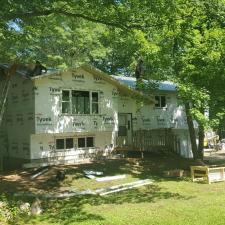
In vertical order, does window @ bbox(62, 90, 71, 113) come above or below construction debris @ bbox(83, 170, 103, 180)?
above

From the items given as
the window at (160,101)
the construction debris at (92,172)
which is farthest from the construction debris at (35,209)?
the window at (160,101)

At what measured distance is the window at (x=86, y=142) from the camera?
2756 cm

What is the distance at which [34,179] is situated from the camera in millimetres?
20625

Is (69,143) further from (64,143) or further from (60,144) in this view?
(60,144)

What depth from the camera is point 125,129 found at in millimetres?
30984

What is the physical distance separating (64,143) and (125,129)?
5939 mm

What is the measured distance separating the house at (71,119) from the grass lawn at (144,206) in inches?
203

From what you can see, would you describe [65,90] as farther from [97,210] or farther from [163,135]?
[97,210]

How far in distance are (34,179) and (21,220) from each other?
7.66m

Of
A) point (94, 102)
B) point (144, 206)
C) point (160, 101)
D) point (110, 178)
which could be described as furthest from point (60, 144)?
point (144, 206)

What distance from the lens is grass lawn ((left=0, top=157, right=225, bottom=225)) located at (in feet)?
41.8

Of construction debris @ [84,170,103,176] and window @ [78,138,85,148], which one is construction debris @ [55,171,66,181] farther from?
window @ [78,138,85,148]

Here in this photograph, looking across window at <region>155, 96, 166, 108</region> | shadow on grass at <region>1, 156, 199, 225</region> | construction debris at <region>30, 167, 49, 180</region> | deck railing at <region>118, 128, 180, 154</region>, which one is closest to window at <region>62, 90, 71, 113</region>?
shadow on grass at <region>1, 156, 199, 225</region>

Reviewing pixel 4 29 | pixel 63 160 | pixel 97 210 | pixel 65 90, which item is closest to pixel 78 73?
pixel 65 90
